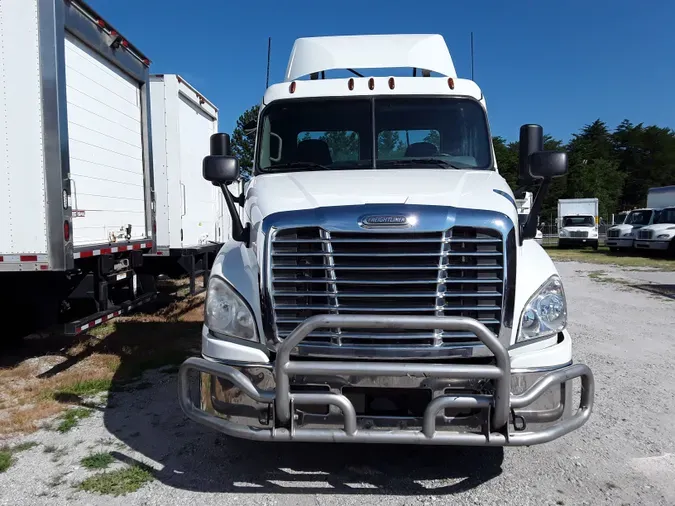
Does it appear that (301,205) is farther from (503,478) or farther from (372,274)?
(503,478)

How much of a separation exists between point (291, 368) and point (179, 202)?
6.17m

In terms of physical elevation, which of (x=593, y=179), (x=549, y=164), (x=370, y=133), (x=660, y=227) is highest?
(x=593, y=179)

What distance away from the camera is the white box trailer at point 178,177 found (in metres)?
8.21

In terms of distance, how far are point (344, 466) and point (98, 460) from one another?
5.52ft

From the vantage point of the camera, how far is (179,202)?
8.52 m

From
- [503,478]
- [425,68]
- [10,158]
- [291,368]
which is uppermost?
[425,68]

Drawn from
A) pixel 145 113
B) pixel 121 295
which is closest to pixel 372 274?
pixel 121 295

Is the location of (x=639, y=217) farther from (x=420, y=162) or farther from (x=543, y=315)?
(x=543, y=315)

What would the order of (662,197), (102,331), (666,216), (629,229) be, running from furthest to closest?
(662,197) < (629,229) < (666,216) < (102,331)

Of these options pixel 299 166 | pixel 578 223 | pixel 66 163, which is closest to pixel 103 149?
pixel 66 163

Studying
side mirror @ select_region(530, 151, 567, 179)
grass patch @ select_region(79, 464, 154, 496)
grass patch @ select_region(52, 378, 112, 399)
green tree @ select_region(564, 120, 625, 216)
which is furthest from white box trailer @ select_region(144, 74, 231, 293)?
green tree @ select_region(564, 120, 625, 216)

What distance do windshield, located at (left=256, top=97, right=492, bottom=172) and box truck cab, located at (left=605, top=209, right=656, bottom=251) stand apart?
23430 mm

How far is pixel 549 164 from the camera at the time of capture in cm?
366

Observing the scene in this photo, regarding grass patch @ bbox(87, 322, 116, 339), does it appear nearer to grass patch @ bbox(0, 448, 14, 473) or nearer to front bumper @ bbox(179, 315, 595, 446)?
grass patch @ bbox(0, 448, 14, 473)
